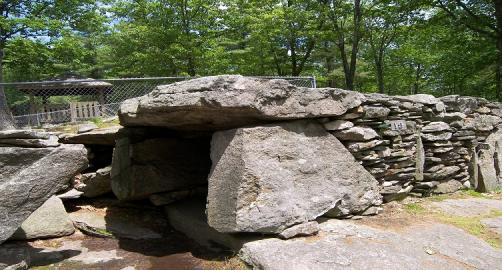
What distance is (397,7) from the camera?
14.1 m

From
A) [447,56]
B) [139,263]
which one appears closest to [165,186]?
[139,263]

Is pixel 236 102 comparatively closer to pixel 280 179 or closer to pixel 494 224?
pixel 280 179

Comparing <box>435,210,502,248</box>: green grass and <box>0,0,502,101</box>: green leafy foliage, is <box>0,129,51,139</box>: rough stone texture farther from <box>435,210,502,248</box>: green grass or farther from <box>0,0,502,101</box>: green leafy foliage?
<box>0,0,502,101</box>: green leafy foliage

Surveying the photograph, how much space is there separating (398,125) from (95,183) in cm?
491

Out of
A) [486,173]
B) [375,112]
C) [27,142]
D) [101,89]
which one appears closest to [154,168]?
[27,142]

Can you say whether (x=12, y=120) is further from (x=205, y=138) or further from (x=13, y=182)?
(x=13, y=182)

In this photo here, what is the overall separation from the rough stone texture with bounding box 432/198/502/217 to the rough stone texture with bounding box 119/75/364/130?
1.96 metres

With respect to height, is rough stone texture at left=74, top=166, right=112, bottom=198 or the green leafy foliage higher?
the green leafy foliage

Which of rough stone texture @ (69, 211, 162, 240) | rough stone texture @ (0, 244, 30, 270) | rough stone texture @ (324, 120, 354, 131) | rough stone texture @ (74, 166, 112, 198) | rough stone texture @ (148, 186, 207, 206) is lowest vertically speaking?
rough stone texture @ (69, 211, 162, 240)

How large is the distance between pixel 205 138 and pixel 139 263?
2665 mm

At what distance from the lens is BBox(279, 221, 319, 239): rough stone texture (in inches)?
156

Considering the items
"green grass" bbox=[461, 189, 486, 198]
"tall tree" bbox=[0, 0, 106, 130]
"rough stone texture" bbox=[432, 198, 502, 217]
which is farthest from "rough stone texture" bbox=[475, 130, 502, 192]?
"tall tree" bbox=[0, 0, 106, 130]

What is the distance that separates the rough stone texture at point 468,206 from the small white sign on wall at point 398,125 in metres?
1.20

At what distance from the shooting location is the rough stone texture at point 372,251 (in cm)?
345
